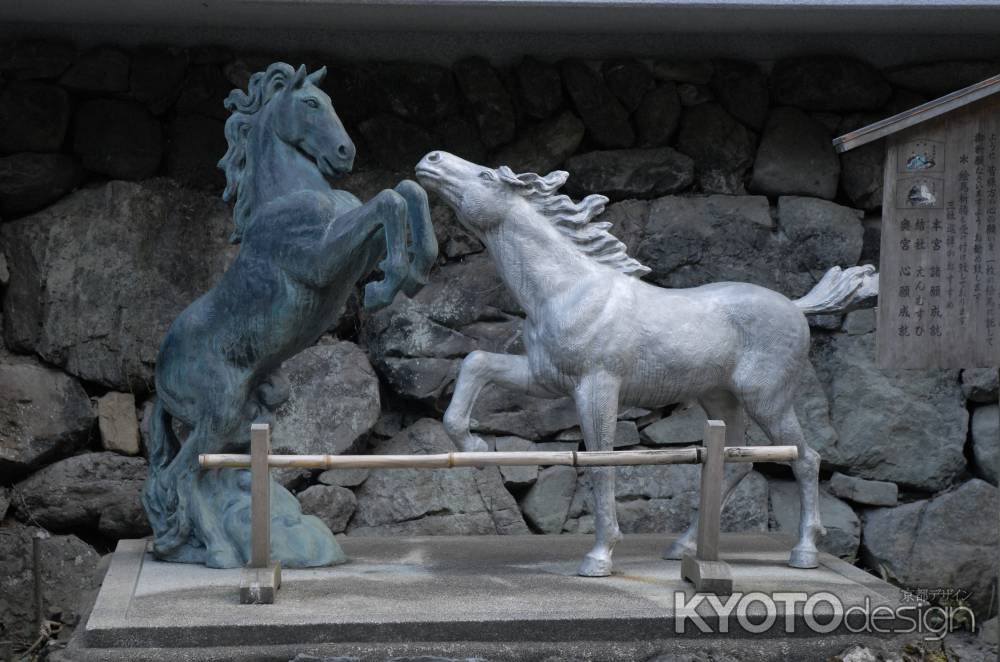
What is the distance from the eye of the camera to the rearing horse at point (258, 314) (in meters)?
4.28

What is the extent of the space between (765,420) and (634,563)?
2.09ft

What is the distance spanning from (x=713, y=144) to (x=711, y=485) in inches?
90.1

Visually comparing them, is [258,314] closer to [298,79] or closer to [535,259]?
[298,79]

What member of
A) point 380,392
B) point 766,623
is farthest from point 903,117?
point 380,392

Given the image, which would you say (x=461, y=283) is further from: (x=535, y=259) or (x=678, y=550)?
(x=678, y=550)

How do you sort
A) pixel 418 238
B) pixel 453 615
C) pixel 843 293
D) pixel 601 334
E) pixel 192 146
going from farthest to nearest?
1. pixel 192 146
2. pixel 843 293
3. pixel 601 334
4. pixel 418 238
5. pixel 453 615

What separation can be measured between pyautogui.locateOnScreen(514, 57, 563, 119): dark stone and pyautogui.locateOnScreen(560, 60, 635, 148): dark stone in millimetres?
57

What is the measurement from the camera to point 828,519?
5.66 m

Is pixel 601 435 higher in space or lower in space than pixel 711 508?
higher

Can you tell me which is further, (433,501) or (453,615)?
(433,501)

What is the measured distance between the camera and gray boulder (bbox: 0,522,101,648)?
536 cm

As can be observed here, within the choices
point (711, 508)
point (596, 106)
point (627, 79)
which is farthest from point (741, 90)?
point (711, 508)

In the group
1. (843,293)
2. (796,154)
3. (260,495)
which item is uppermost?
(796,154)

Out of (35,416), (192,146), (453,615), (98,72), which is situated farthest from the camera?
(192,146)
